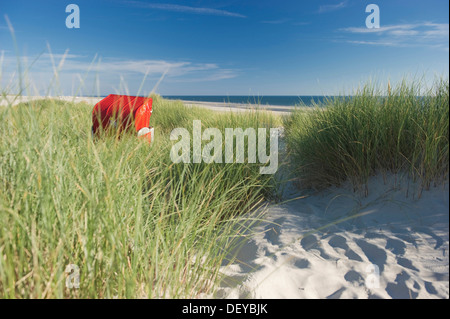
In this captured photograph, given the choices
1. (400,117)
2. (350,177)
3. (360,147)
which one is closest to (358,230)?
(350,177)

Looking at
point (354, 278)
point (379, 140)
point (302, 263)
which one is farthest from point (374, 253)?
point (379, 140)

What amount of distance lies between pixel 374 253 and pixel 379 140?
97cm

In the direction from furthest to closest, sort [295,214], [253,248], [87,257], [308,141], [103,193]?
[308,141] < [295,214] < [253,248] < [103,193] < [87,257]

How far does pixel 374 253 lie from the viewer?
5.28 feet

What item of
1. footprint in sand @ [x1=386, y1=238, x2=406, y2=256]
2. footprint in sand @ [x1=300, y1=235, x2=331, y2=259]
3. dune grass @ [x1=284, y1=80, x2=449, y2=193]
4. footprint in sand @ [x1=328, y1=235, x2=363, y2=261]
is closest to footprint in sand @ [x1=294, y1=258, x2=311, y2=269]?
footprint in sand @ [x1=300, y1=235, x2=331, y2=259]

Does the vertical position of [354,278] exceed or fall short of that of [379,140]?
A: it falls short

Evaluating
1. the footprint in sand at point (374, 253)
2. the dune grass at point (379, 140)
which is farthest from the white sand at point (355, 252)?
the dune grass at point (379, 140)

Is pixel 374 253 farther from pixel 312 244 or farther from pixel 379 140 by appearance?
pixel 379 140

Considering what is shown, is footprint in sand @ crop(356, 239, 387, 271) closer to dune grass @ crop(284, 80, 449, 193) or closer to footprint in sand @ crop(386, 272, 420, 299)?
footprint in sand @ crop(386, 272, 420, 299)

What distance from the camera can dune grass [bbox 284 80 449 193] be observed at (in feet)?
6.39

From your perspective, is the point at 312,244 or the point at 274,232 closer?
the point at 312,244

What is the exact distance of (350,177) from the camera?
7.73 feet
